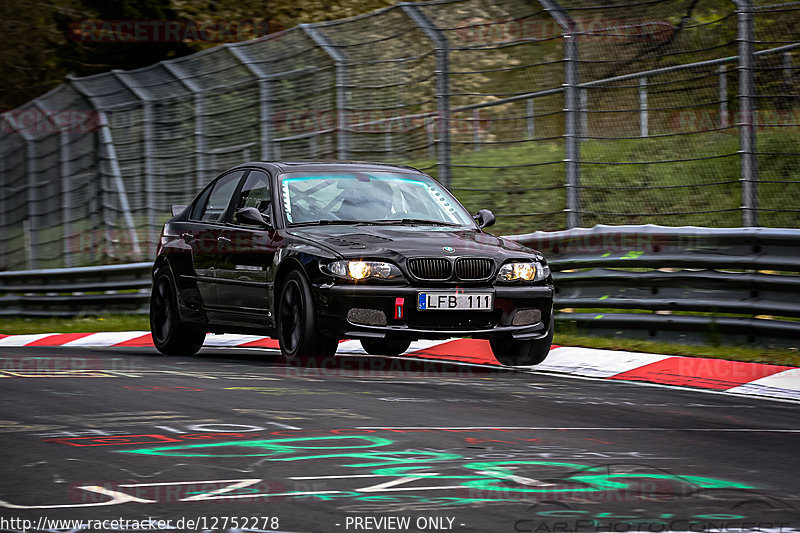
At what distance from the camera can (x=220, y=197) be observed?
11.7 metres

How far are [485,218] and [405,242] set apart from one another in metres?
1.37

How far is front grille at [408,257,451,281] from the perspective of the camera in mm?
9547

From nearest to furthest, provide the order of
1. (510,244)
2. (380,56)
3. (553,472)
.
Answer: (553,472) → (510,244) → (380,56)

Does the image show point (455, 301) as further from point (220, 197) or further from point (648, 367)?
point (220, 197)

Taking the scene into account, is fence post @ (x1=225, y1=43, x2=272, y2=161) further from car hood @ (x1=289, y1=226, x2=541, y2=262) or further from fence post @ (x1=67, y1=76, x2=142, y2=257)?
car hood @ (x1=289, y1=226, x2=541, y2=262)

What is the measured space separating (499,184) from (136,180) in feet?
23.5

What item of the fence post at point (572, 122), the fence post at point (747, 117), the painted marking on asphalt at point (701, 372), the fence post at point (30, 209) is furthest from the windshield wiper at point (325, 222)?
the fence post at point (30, 209)

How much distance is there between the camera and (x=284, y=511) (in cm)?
477

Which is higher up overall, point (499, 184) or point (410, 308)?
point (499, 184)

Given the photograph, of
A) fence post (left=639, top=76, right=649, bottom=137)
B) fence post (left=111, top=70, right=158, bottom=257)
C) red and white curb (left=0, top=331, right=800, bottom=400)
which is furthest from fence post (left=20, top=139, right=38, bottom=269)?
fence post (left=639, top=76, right=649, bottom=137)

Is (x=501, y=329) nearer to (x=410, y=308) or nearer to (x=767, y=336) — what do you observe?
(x=410, y=308)

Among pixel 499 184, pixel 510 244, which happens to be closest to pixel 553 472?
pixel 510 244

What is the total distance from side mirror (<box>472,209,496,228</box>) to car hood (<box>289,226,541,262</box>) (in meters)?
0.42

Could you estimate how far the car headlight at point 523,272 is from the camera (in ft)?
32.2
